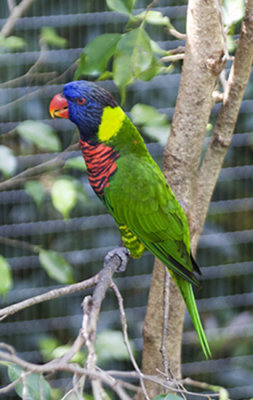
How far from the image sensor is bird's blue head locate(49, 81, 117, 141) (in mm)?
901

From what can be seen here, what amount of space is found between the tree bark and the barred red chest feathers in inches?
3.8

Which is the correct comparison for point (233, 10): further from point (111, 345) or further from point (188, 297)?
point (111, 345)

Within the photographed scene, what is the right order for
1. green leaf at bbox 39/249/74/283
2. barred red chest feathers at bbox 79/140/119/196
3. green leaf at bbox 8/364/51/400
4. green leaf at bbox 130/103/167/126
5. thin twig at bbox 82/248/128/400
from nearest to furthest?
1. thin twig at bbox 82/248/128/400
2. green leaf at bbox 8/364/51/400
3. barred red chest feathers at bbox 79/140/119/196
4. green leaf at bbox 130/103/167/126
5. green leaf at bbox 39/249/74/283

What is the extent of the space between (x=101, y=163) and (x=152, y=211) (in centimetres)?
12

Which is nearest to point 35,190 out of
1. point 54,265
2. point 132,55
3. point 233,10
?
point 54,265

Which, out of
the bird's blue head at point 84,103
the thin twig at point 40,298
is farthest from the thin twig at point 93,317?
the bird's blue head at point 84,103

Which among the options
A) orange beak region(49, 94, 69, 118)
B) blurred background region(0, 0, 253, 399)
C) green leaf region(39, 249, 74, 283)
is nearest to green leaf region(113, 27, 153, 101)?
orange beak region(49, 94, 69, 118)

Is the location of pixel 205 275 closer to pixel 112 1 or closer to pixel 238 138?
pixel 238 138

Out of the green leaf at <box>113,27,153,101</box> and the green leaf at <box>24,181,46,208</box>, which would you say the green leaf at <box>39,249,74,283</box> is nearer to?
the green leaf at <box>24,181,46,208</box>

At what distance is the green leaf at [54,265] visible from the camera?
1161mm

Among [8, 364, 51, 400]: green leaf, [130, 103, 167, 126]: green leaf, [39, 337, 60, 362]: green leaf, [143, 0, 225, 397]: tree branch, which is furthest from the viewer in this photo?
[39, 337, 60, 362]: green leaf

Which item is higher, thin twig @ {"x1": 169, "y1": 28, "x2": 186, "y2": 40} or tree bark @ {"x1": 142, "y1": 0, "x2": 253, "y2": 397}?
thin twig @ {"x1": 169, "y1": 28, "x2": 186, "y2": 40}

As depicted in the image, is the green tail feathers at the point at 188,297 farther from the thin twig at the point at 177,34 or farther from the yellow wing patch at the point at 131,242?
the thin twig at the point at 177,34

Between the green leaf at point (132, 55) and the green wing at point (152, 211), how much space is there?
0.46 feet
